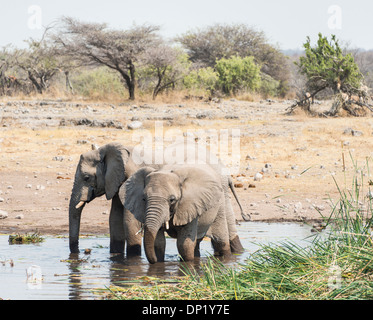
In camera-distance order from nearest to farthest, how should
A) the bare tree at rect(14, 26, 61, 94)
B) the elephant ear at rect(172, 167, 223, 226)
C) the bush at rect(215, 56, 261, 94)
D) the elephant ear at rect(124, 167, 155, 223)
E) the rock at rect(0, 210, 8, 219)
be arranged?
the elephant ear at rect(172, 167, 223, 226)
the elephant ear at rect(124, 167, 155, 223)
the rock at rect(0, 210, 8, 219)
the bush at rect(215, 56, 261, 94)
the bare tree at rect(14, 26, 61, 94)

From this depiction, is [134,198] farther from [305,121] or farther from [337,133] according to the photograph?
[305,121]

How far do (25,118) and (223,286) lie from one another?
1475cm

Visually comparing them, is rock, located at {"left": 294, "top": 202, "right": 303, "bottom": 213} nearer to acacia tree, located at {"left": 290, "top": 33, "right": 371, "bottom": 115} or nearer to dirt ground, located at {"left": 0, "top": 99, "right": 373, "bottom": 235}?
dirt ground, located at {"left": 0, "top": 99, "right": 373, "bottom": 235}

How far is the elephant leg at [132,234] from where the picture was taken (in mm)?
7262

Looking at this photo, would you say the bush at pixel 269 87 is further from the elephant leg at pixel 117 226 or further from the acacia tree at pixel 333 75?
the elephant leg at pixel 117 226

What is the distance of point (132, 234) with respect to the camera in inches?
289

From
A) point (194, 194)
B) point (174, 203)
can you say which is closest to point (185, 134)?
point (194, 194)

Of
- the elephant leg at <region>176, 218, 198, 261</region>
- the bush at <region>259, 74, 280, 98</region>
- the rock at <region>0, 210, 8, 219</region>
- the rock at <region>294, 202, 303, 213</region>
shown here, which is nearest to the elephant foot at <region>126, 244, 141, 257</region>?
the elephant leg at <region>176, 218, 198, 261</region>

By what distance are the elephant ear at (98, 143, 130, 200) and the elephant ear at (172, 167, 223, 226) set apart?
1.20 m

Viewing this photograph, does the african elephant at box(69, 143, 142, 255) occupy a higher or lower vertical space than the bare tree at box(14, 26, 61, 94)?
lower

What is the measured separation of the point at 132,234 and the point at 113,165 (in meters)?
0.84

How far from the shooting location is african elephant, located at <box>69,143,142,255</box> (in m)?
7.64

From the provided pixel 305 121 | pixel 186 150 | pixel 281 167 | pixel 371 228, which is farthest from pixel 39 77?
pixel 371 228
